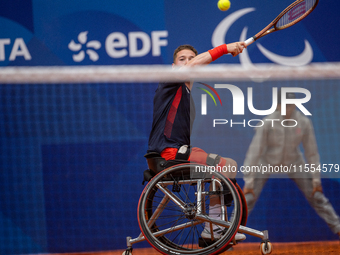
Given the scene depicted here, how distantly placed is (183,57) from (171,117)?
0.58 m

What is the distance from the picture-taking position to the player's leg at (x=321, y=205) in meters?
3.74

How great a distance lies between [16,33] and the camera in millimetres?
4281

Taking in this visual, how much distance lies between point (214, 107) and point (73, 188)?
225 centimetres

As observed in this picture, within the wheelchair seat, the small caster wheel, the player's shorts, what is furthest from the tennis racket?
the small caster wheel

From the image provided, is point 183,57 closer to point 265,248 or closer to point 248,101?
point 248,101

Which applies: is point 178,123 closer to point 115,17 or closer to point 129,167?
point 129,167

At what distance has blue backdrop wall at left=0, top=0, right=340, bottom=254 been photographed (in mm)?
4195

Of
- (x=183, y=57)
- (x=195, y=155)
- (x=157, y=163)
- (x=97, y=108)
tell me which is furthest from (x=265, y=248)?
(x=97, y=108)

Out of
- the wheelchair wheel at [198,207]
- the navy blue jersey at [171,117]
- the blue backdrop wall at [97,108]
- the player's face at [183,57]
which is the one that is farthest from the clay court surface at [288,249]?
the player's face at [183,57]

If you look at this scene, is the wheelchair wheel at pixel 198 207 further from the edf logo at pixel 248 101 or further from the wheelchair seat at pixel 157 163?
the edf logo at pixel 248 101

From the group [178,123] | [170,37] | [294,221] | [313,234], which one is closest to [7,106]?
[170,37]

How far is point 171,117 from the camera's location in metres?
2.65

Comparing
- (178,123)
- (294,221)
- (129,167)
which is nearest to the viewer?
(178,123)

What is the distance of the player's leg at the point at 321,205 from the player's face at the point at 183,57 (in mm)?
1769
